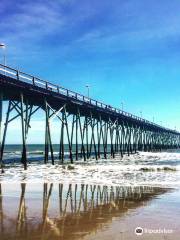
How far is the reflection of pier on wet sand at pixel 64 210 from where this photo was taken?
671 cm

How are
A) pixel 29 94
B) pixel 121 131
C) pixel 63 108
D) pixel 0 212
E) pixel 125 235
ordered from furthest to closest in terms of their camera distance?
pixel 121 131 < pixel 63 108 < pixel 29 94 < pixel 0 212 < pixel 125 235

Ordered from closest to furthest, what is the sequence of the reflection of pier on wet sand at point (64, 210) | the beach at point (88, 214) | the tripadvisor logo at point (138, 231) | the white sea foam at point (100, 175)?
the tripadvisor logo at point (138, 231)
the beach at point (88, 214)
the reflection of pier on wet sand at point (64, 210)
the white sea foam at point (100, 175)

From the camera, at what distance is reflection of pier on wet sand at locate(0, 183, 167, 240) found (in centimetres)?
671

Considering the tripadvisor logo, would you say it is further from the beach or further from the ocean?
the ocean

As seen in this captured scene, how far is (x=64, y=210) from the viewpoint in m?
8.88

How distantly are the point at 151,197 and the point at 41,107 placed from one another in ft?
67.1

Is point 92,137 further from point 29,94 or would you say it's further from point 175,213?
point 175,213

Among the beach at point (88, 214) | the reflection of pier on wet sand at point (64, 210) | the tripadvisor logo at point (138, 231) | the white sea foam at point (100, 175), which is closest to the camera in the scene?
the tripadvisor logo at point (138, 231)

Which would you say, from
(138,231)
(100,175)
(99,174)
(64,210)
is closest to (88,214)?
(64,210)

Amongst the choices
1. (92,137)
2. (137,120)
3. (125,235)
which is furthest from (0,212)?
(137,120)

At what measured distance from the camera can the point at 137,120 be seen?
204 ft

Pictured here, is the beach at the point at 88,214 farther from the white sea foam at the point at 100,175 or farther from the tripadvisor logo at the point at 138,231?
the white sea foam at the point at 100,175

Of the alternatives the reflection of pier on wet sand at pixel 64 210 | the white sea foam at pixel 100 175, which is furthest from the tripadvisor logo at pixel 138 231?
the white sea foam at pixel 100 175

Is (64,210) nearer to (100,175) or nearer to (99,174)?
(100,175)
